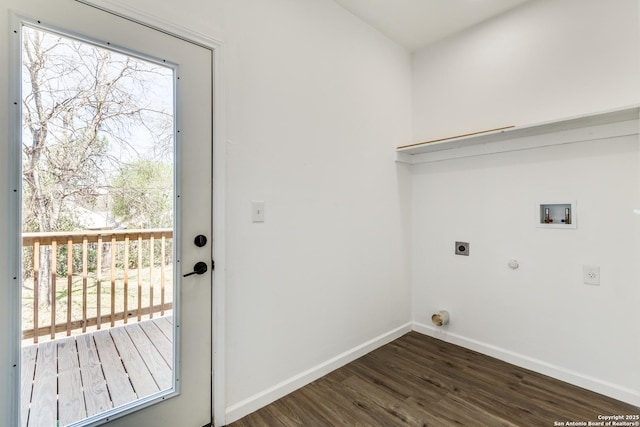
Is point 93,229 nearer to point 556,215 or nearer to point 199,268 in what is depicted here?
point 199,268

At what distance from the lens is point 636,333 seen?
180cm

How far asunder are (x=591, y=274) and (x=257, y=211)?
7.42 feet

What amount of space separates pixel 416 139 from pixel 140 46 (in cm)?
239

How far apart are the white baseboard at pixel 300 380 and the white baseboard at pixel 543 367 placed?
0.44 m

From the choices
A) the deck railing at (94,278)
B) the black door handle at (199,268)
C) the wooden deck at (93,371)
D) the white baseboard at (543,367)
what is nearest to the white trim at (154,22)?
the deck railing at (94,278)

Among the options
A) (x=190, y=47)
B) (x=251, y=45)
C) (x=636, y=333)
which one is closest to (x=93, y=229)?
(x=190, y=47)

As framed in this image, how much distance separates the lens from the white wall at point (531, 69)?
6.17 ft

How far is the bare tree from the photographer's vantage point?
3.80ft

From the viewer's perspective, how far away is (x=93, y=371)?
132 centimetres

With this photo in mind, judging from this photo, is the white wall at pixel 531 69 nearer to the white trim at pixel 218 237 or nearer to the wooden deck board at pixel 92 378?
the white trim at pixel 218 237

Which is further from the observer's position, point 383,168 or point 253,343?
point 383,168

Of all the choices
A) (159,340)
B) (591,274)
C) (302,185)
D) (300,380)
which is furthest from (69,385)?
(591,274)

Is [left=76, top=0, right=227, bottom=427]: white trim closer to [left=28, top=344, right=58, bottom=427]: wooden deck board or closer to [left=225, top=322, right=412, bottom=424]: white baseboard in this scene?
[left=225, top=322, right=412, bottom=424]: white baseboard

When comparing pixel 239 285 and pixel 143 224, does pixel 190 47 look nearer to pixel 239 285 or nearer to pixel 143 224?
pixel 143 224
